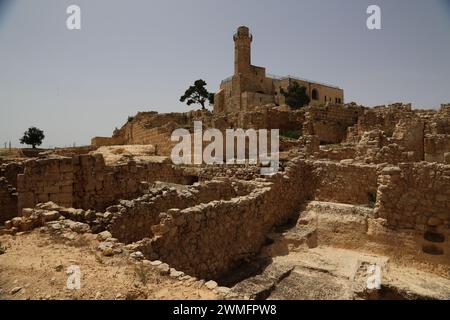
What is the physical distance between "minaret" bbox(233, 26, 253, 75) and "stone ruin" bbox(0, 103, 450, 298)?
85.8ft

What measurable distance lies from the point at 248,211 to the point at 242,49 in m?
31.2

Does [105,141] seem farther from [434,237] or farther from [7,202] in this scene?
[434,237]

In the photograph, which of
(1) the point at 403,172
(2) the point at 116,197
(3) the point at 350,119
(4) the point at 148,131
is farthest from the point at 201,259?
(4) the point at 148,131

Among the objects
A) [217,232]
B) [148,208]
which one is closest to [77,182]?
[148,208]

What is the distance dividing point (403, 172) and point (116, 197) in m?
7.34

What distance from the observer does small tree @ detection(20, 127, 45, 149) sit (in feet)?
131

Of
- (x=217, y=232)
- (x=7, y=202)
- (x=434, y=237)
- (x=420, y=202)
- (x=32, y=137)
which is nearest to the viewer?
(x=217, y=232)

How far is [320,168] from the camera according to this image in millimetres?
9562

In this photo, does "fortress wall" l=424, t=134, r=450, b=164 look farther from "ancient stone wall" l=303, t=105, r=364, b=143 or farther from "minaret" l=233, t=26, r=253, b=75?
"minaret" l=233, t=26, r=253, b=75

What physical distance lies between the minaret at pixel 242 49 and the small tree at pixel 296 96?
5275 millimetres

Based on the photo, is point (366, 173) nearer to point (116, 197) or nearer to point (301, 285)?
point (301, 285)

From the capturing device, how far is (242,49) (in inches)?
1377

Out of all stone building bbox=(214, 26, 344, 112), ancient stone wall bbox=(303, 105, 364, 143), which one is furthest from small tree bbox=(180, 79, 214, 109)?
ancient stone wall bbox=(303, 105, 364, 143)
